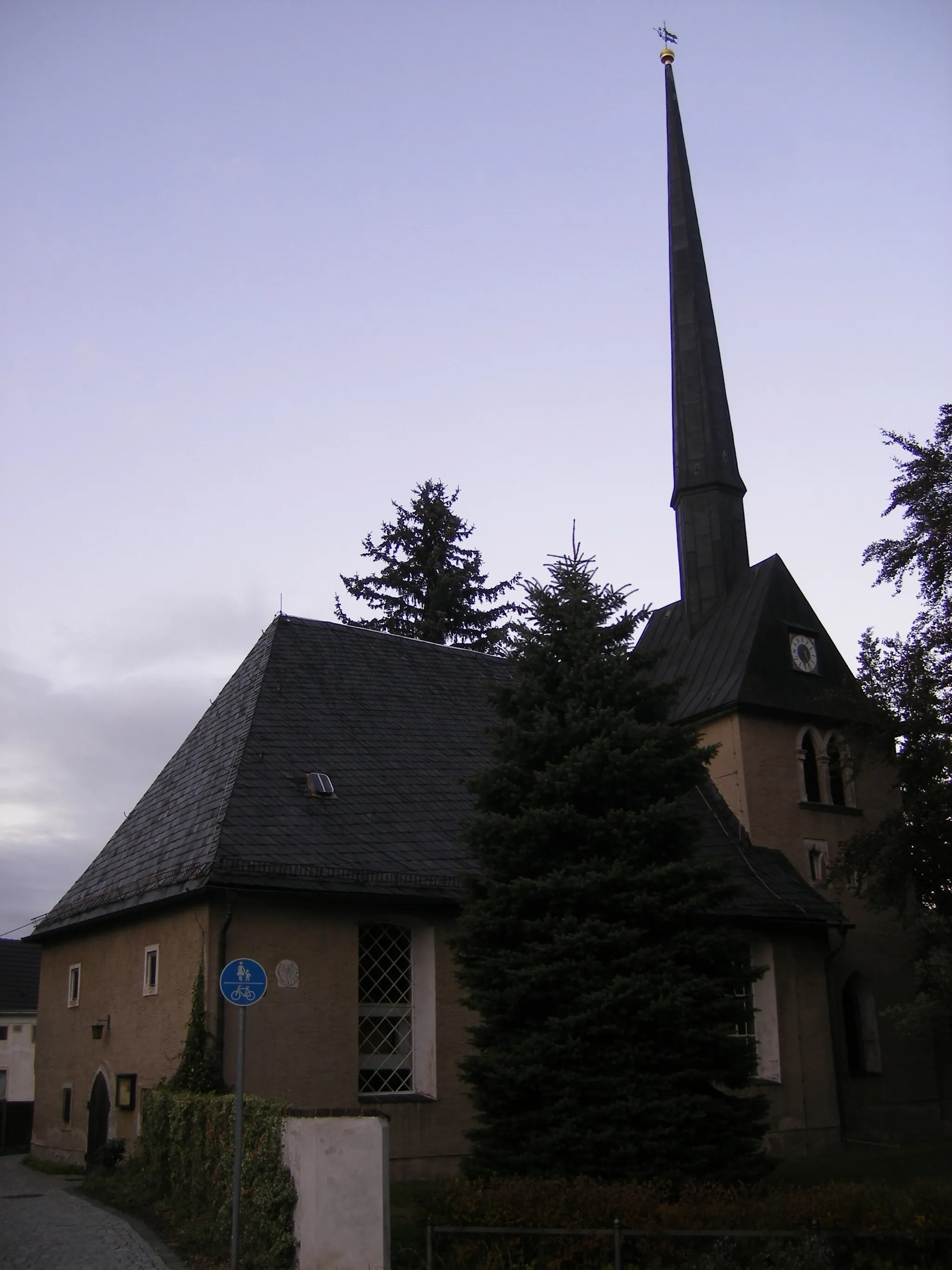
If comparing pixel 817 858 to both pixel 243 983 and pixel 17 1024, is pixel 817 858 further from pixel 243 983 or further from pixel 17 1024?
pixel 17 1024

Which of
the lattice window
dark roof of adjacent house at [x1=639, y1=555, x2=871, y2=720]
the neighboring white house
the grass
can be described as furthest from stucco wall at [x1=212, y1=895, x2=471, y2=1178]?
the neighboring white house

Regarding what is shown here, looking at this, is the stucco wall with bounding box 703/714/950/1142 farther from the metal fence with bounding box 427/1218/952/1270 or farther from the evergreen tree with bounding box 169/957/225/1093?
the metal fence with bounding box 427/1218/952/1270

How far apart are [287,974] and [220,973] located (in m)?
0.97

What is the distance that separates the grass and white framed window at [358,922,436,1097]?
494cm

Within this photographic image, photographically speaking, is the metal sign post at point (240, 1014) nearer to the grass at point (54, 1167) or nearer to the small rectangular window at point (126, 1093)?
the small rectangular window at point (126, 1093)

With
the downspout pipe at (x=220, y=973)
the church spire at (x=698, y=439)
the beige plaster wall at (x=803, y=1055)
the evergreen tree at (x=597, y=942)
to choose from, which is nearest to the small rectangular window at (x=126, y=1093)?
the downspout pipe at (x=220, y=973)

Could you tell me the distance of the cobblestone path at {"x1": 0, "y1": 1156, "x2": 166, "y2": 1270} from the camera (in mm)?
10164

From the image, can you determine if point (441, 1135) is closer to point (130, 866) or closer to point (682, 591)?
point (130, 866)

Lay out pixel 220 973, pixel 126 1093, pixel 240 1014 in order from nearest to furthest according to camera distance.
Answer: pixel 240 1014
pixel 220 973
pixel 126 1093

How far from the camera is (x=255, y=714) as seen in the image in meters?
18.4

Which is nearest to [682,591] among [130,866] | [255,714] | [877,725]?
[877,725]

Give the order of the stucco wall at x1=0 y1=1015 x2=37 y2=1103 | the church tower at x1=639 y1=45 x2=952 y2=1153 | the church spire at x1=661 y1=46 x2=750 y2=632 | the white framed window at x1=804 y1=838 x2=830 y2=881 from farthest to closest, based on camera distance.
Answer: the stucco wall at x1=0 y1=1015 x2=37 y2=1103 < the church spire at x1=661 y1=46 x2=750 y2=632 < the white framed window at x1=804 y1=838 x2=830 y2=881 < the church tower at x1=639 y1=45 x2=952 y2=1153

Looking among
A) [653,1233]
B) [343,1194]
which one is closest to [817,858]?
[653,1233]

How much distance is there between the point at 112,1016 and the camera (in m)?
18.2
